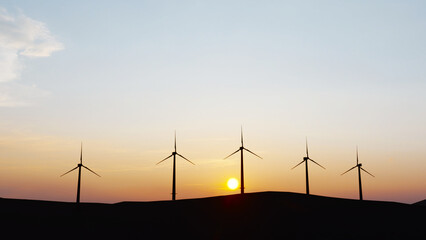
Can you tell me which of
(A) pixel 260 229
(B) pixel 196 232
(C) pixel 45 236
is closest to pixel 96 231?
(C) pixel 45 236

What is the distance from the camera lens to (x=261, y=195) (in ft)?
400

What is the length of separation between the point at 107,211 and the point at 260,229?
40.2 metres

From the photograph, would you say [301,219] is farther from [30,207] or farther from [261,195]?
[30,207]

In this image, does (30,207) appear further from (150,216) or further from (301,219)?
(301,219)

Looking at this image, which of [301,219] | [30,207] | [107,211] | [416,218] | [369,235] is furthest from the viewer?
[30,207]

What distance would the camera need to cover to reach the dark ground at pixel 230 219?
9512cm

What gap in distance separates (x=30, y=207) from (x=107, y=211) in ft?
71.8

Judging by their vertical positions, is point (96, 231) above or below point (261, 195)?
below

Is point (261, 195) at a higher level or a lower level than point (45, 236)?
higher

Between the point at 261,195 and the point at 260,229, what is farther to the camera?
the point at 261,195

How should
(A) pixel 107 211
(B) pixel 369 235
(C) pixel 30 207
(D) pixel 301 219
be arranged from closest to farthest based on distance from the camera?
(B) pixel 369 235 < (D) pixel 301 219 < (A) pixel 107 211 < (C) pixel 30 207

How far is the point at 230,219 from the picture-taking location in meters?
104

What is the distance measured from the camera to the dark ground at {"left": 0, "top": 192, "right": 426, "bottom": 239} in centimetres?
9512

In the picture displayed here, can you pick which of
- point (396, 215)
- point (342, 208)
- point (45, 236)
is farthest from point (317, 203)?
point (45, 236)
